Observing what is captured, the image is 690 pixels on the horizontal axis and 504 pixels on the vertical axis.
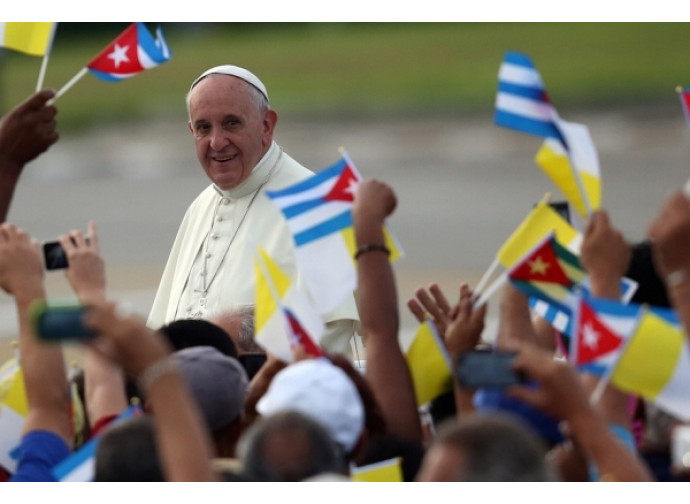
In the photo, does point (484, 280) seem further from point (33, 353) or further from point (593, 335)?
point (33, 353)

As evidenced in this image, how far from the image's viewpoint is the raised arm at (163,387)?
307 cm

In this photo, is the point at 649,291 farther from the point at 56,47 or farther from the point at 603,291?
the point at 56,47

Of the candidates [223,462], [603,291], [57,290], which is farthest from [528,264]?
[57,290]

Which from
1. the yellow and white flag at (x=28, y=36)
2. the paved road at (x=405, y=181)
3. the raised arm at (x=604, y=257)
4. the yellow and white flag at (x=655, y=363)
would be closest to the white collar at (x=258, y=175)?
the yellow and white flag at (x=28, y=36)

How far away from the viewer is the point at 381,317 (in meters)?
4.07

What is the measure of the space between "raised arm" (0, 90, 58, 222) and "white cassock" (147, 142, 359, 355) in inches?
55.7

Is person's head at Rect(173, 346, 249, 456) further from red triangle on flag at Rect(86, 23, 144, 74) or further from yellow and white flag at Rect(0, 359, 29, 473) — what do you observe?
red triangle on flag at Rect(86, 23, 144, 74)

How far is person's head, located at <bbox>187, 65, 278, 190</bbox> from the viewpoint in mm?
6035

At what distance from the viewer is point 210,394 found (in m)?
3.72

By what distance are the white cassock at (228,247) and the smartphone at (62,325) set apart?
2864 millimetres

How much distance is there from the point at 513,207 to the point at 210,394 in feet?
39.0

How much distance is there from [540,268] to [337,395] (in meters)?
0.80

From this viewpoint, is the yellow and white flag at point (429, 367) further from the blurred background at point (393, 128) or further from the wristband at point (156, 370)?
the blurred background at point (393, 128)

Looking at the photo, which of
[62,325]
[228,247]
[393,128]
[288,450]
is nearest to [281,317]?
[288,450]
